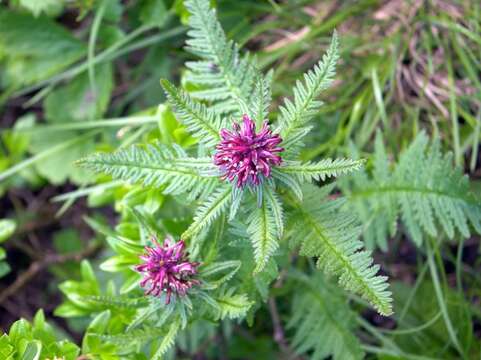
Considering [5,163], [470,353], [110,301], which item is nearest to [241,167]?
[110,301]

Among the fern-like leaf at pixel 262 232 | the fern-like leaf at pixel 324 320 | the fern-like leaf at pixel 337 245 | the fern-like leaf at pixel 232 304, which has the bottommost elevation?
the fern-like leaf at pixel 324 320

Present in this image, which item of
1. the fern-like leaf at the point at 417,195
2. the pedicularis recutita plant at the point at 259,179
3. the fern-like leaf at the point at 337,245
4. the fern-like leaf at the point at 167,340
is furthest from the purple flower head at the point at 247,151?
the fern-like leaf at the point at 417,195

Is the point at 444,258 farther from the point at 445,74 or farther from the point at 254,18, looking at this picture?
the point at 254,18

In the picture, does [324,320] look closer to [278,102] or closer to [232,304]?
[232,304]

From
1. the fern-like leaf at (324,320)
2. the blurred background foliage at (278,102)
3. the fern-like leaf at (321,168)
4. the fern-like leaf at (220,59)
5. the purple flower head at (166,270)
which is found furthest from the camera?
the blurred background foliage at (278,102)

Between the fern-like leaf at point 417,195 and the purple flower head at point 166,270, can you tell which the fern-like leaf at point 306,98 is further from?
the fern-like leaf at point 417,195

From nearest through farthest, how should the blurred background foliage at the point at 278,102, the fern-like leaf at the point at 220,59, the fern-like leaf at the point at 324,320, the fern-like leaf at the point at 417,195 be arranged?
the fern-like leaf at the point at 220,59, the fern-like leaf at the point at 417,195, the fern-like leaf at the point at 324,320, the blurred background foliage at the point at 278,102
